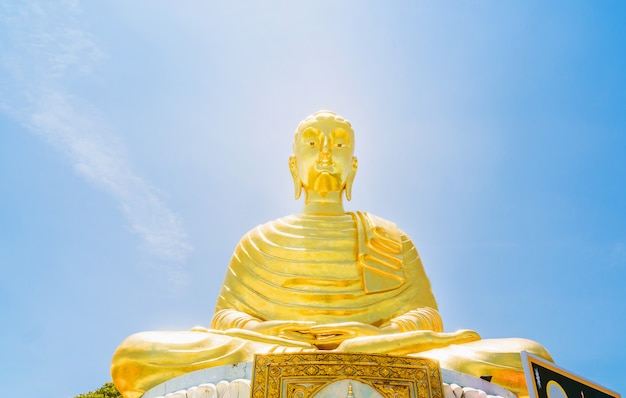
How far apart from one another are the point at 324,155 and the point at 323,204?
Result: 0.58m

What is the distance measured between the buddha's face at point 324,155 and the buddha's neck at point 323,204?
0.05 m

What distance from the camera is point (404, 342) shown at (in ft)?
15.7

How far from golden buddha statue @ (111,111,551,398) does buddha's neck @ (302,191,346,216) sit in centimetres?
1

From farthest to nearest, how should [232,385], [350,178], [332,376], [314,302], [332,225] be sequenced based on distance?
[350,178], [332,225], [314,302], [232,385], [332,376]

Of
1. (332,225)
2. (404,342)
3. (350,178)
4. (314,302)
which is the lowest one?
(404,342)

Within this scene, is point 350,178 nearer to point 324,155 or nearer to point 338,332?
point 324,155

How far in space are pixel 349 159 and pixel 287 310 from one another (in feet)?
7.35

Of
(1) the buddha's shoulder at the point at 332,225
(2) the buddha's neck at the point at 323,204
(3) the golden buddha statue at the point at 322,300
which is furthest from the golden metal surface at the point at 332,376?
(2) the buddha's neck at the point at 323,204

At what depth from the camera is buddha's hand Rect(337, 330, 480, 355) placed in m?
4.67

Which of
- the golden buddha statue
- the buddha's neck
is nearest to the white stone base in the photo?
the golden buddha statue

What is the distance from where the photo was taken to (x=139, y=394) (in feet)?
15.7

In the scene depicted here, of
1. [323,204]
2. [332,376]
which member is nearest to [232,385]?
[332,376]

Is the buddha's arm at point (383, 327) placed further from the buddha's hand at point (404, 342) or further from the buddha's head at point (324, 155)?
the buddha's head at point (324, 155)

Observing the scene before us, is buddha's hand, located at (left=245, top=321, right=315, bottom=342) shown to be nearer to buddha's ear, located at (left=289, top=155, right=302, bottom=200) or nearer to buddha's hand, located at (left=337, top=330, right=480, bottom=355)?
buddha's hand, located at (left=337, top=330, right=480, bottom=355)
